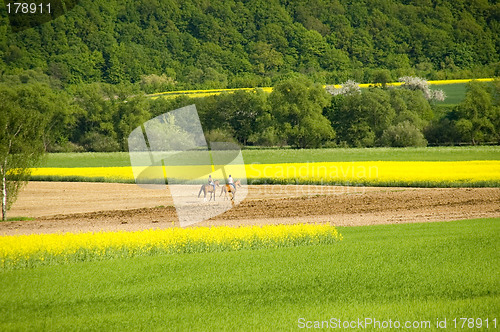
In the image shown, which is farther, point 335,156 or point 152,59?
point 152,59

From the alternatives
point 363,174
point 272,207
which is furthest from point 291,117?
point 272,207

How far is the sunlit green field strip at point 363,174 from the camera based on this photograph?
3628 centimetres

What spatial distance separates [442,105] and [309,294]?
99.0m

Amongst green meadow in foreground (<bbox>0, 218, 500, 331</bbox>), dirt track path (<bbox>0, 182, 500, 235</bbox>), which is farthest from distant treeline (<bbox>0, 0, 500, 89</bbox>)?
green meadow in foreground (<bbox>0, 218, 500, 331</bbox>)

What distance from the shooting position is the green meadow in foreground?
10219 millimetres

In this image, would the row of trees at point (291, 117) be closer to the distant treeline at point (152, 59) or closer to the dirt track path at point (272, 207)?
the distant treeline at point (152, 59)

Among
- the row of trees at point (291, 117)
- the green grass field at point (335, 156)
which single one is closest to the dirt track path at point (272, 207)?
the green grass field at point (335, 156)

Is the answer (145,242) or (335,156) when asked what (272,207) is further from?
(335,156)

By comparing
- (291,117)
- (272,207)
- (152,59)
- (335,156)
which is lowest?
(335,156)

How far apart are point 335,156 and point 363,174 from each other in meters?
26.2

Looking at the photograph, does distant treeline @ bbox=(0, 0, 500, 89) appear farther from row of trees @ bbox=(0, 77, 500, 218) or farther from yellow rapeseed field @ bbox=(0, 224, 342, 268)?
yellow rapeseed field @ bbox=(0, 224, 342, 268)

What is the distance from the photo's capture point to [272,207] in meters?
27.8

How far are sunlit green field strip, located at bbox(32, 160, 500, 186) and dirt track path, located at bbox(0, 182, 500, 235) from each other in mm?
1960

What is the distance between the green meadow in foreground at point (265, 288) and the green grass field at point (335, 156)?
150 feet
